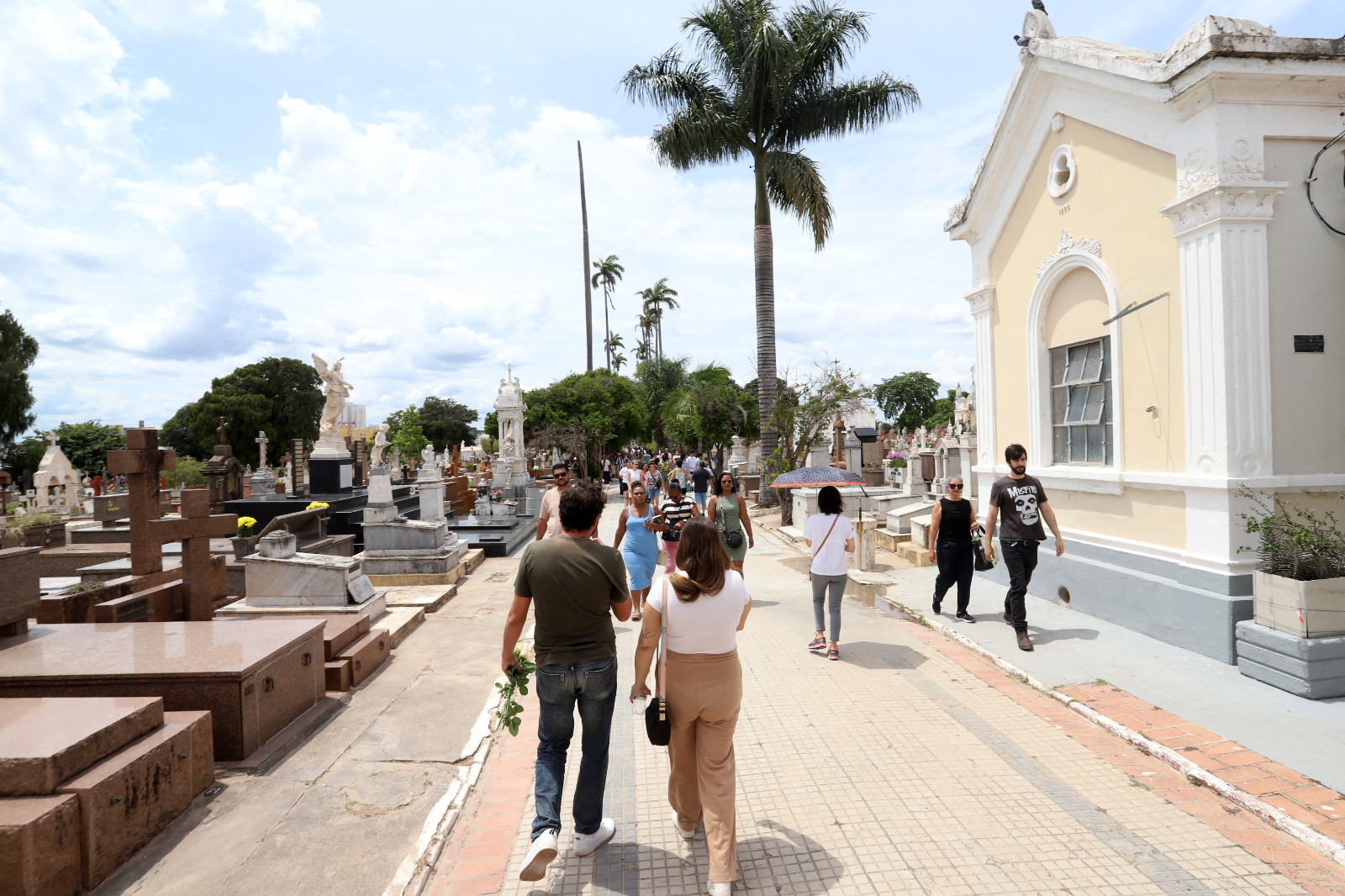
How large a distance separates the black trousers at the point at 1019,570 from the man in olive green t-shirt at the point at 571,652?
4.50 m

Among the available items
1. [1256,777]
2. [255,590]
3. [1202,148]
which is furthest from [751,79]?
[1256,777]

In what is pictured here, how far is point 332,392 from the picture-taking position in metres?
16.8

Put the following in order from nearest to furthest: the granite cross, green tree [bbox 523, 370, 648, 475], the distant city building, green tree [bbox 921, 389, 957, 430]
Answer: the granite cross, green tree [bbox 523, 370, 648, 475], the distant city building, green tree [bbox 921, 389, 957, 430]

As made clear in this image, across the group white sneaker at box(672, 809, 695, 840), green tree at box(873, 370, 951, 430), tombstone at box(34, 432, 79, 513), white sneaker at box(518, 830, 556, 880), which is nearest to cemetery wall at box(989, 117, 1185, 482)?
white sneaker at box(672, 809, 695, 840)

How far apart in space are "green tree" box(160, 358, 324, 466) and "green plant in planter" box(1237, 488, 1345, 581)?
4872 centimetres

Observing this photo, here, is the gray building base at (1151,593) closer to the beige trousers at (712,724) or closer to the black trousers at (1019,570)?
the black trousers at (1019,570)

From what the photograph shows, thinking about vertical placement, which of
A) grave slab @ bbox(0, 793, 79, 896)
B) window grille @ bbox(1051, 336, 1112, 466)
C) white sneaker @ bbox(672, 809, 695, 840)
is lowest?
white sneaker @ bbox(672, 809, 695, 840)

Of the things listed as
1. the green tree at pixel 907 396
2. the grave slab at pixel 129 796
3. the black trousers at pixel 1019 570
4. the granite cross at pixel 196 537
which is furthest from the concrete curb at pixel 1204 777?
the green tree at pixel 907 396

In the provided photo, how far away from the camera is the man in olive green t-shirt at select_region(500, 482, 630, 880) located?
125 inches

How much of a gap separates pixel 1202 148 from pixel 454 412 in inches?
3136

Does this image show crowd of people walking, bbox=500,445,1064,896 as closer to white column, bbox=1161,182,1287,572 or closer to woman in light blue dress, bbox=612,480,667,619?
woman in light blue dress, bbox=612,480,667,619

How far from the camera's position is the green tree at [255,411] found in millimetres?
45531

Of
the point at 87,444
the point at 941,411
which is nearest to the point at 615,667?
the point at 87,444

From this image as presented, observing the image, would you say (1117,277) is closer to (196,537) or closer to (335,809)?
(335,809)
